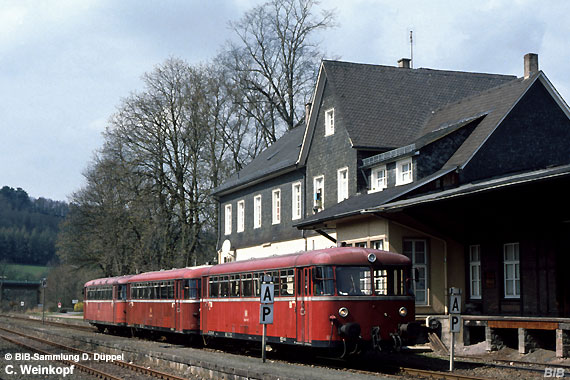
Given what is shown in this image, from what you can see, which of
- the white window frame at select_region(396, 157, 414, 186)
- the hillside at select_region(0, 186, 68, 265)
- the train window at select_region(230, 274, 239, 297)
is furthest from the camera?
the hillside at select_region(0, 186, 68, 265)

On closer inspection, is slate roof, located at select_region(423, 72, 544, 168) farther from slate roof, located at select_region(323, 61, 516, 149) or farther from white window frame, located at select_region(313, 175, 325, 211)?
white window frame, located at select_region(313, 175, 325, 211)

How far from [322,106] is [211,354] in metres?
13.8

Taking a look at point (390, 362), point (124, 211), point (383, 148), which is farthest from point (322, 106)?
point (124, 211)

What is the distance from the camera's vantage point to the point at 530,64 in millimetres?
28297

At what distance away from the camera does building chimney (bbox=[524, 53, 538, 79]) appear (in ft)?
92.4

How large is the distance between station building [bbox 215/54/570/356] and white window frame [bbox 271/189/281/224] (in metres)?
0.07

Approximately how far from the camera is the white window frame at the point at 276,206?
36778 millimetres

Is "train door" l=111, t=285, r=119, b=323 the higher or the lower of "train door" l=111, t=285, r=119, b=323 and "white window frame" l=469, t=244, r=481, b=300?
the lower

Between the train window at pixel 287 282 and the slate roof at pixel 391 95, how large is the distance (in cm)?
1155

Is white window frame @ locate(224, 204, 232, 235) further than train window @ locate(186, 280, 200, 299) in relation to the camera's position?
Yes

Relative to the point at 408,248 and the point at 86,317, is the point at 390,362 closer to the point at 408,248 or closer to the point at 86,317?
the point at 408,248

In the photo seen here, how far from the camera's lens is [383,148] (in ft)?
96.9

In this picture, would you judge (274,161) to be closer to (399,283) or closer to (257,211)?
(257,211)

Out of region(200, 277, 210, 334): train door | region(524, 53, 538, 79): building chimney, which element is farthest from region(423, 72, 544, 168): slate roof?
region(200, 277, 210, 334): train door
